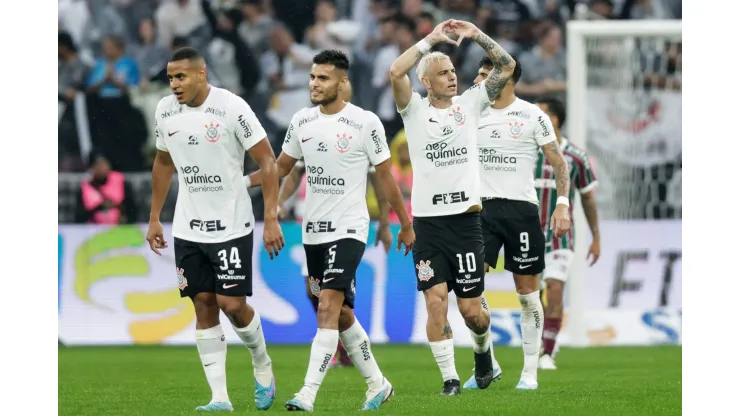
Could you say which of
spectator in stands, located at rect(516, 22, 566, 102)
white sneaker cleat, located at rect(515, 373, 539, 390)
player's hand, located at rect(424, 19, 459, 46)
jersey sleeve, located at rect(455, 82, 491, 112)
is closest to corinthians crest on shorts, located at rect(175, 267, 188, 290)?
player's hand, located at rect(424, 19, 459, 46)

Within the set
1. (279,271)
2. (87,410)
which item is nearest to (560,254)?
(279,271)

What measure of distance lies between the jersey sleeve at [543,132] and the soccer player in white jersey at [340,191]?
2070 millimetres

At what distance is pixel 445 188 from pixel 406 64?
1040 mm

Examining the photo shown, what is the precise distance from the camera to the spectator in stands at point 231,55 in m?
19.4

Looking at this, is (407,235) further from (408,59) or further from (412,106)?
(408,59)

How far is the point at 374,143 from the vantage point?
8555 millimetres

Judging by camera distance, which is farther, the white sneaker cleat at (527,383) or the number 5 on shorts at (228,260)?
the white sneaker cleat at (527,383)

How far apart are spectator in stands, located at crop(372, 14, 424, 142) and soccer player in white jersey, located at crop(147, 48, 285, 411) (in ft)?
32.7

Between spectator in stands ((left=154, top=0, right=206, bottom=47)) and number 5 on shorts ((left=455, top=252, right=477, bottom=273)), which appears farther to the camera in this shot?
spectator in stands ((left=154, top=0, right=206, bottom=47))

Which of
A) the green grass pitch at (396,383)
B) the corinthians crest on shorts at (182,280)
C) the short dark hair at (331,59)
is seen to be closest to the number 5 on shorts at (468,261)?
the green grass pitch at (396,383)

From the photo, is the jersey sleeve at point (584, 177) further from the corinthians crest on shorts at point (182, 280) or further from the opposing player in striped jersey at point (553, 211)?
the corinthians crest on shorts at point (182, 280)

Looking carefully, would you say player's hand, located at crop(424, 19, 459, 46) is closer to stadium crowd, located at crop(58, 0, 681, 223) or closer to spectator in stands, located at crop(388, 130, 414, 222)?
spectator in stands, located at crop(388, 130, 414, 222)

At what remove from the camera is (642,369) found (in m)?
12.2

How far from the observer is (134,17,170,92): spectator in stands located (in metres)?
19.3
